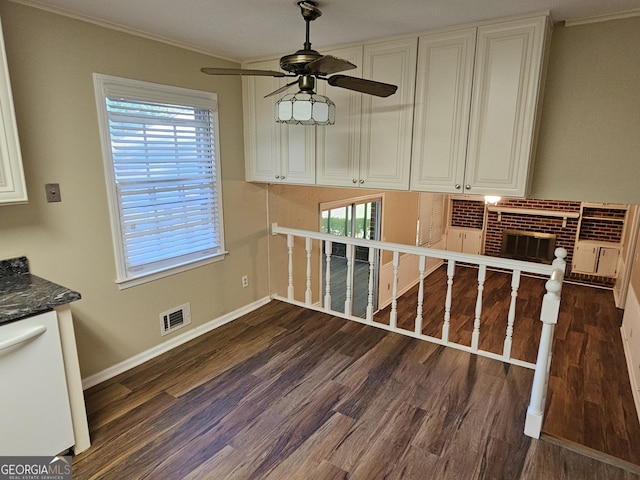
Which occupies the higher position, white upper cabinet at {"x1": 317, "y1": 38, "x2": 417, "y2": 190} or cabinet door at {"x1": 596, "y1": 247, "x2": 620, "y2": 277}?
A: white upper cabinet at {"x1": 317, "y1": 38, "x2": 417, "y2": 190}

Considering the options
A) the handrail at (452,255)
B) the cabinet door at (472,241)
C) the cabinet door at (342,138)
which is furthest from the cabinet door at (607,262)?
the cabinet door at (342,138)

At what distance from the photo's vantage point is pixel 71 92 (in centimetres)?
228

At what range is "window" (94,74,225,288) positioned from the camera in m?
2.52

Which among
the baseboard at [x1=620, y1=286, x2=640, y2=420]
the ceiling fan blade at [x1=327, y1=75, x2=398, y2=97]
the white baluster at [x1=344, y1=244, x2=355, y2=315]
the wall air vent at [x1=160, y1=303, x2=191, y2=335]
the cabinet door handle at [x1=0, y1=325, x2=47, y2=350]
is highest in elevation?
the ceiling fan blade at [x1=327, y1=75, x2=398, y2=97]

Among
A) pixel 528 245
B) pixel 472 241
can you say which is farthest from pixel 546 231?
pixel 472 241

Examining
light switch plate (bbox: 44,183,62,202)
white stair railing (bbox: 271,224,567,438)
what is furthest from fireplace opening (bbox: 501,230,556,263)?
light switch plate (bbox: 44,183,62,202)

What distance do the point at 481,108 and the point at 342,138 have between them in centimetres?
102

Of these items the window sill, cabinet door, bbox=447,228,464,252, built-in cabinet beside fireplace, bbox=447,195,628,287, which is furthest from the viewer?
cabinet door, bbox=447,228,464,252

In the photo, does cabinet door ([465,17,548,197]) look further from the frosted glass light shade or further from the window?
the window

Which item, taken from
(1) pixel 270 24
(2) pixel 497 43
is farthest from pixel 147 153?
(2) pixel 497 43

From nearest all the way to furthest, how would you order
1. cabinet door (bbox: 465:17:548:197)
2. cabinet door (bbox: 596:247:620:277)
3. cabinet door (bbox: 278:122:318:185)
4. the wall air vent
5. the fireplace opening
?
cabinet door (bbox: 465:17:548:197), the wall air vent, cabinet door (bbox: 278:122:318:185), cabinet door (bbox: 596:247:620:277), the fireplace opening

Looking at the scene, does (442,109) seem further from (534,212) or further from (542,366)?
(534,212)

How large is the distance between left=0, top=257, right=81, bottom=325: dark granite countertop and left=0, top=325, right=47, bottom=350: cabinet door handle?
0.07m

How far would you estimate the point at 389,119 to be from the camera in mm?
2752
